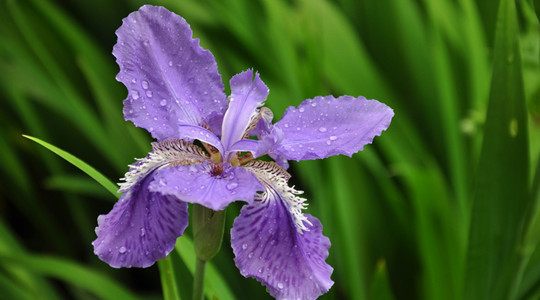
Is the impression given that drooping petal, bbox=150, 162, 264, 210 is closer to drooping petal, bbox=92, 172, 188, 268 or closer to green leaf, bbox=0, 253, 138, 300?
drooping petal, bbox=92, 172, 188, 268

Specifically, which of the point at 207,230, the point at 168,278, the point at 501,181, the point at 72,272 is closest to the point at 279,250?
the point at 207,230

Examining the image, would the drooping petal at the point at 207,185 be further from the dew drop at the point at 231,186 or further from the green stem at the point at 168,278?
the green stem at the point at 168,278

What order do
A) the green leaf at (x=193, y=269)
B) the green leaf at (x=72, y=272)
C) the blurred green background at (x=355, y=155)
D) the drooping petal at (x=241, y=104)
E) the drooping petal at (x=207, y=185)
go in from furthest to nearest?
Result: the green leaf at (x=72, y=272)
the blurred green background at (x=355, y=155)
the green leaf at (x=193, y=269)
the drooping petal at (x=241, y=104)
the drooping petal at (x=207, y=185)

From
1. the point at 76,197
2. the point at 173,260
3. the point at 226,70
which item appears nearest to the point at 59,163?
the point at 76,197

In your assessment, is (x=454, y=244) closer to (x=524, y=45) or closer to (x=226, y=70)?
(x=524, y=45)

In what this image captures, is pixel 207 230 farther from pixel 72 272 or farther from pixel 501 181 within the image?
pixel 72 272

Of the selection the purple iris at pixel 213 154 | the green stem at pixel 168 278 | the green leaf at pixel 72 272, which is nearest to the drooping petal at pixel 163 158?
the purple iris at pixel 213 154
